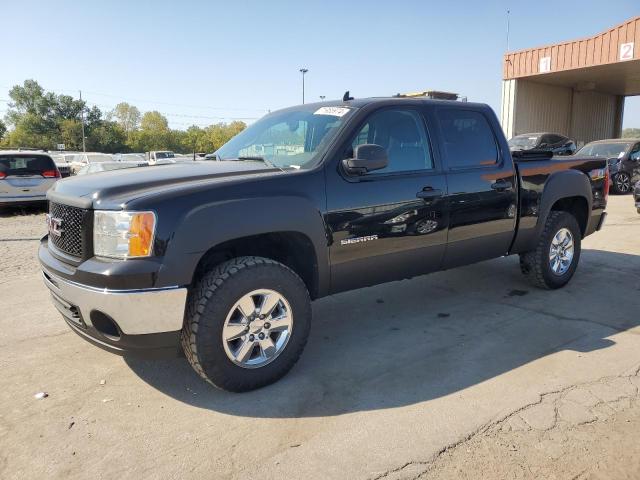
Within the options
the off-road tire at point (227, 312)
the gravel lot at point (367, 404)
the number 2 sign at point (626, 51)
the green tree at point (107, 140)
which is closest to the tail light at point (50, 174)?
the gravel lot at point (367, 404)

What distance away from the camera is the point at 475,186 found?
172 inches

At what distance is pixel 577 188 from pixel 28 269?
681 centimetres

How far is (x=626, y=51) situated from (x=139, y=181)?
73.1ft

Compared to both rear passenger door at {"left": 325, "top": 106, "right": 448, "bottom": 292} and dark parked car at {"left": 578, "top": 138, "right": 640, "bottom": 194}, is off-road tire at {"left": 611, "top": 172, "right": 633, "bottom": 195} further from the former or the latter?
rear passenger door at {"left": 325, "top": 106, "right": 448, "bottom": 292}

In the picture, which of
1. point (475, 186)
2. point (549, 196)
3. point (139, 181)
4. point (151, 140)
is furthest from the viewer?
point (151, 140)

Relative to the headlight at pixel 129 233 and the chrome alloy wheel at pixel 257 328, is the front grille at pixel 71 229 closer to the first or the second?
the headlight at pixel 129 233

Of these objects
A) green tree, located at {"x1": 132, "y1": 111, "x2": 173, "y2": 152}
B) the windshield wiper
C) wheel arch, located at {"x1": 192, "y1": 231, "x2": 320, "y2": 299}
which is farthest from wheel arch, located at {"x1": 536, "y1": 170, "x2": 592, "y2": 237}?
green tree, located at {"x1": 132, "y1": 111, "x2": 173, "y2": 152}

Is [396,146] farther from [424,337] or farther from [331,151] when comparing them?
[424,337]

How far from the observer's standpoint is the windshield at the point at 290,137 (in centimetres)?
371

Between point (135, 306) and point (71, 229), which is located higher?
point (71, 229)

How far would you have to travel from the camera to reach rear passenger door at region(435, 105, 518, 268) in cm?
427

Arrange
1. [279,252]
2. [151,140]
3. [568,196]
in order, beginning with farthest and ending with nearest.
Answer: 1. [151,140]
2. [568,196]
3. [279,252]

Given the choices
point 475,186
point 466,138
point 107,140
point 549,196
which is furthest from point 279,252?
point 107,140

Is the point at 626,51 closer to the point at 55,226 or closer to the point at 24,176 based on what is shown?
the point at 24,176
